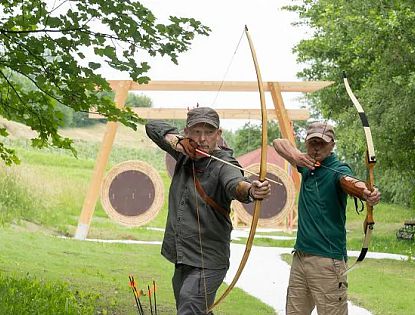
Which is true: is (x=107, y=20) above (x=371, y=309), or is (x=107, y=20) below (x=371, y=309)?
above

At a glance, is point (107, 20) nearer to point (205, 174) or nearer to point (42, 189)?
point (205, 174)

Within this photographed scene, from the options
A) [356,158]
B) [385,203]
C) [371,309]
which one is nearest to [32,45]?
[371,309]

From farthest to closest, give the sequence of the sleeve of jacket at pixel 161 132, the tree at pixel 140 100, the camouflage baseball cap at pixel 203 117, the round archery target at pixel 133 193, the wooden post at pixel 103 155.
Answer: the tree at pixel 140 100, the round archery target at pixel 133 193, the wooden post at pixel 103 155, the sleeve of jacket at pixel 161 132, the camouflage baseball cap at pixel 203 117

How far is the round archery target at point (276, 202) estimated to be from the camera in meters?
17.1

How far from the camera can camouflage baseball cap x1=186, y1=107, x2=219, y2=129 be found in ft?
14.0

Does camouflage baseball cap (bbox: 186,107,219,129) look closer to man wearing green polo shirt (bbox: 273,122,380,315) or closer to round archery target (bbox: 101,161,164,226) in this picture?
man wearing green polo shirt (bbox: 273,122,380,315)

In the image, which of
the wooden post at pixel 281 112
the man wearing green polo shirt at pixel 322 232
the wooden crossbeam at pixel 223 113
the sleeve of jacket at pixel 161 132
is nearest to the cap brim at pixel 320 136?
the man wearing green polo shirt at pixel 322 232

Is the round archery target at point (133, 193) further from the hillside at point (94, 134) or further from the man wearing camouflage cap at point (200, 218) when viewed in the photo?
the hillside at point (94, 134)

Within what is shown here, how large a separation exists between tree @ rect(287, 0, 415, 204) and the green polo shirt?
26.4ft

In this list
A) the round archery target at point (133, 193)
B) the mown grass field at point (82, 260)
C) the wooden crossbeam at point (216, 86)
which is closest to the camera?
the mown grass field at point (82, 260)

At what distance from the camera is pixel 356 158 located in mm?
23141

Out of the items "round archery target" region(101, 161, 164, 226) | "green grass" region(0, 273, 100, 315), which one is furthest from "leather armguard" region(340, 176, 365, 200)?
"round archery target" region(101, 161, 164, 226)

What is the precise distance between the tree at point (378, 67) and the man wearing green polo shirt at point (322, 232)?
8.01 metres

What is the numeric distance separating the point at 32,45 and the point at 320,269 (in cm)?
298
